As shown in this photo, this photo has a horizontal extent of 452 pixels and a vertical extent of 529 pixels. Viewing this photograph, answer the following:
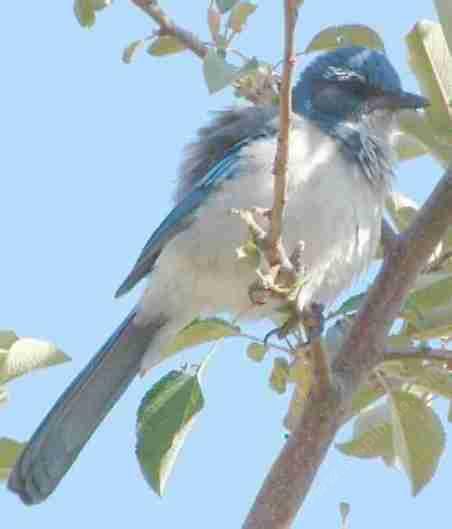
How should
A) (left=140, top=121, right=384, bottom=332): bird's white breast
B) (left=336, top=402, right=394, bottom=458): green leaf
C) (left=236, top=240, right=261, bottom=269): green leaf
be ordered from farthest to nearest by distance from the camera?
(left=140, top=121, right=384, bottom=332): bird's white breast, (left=336, top=402, right=394, bottom=458): green leaf, (left=236, top=240, right=261, bottom=269): green leaf

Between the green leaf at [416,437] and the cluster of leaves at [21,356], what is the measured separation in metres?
0.99

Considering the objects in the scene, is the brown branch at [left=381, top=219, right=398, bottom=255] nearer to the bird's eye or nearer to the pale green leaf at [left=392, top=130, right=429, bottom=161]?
the pale green leaf at [left=392, top=130, right=429, bottom=161]

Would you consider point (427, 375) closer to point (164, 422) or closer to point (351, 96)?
point (164, 422)

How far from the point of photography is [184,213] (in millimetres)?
3922

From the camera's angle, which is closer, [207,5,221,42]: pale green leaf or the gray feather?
[207,5,221,42]: pale green leaf

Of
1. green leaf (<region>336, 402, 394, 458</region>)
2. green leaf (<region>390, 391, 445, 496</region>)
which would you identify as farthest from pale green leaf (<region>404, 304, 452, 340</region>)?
green leaf (<region>336, 402, 394, 458</region>)

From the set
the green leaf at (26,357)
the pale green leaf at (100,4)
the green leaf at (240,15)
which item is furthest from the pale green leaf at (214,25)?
the green leaf at (26,357)

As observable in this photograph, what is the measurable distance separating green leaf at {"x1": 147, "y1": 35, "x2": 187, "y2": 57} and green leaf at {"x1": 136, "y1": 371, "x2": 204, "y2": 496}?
3.98 feet

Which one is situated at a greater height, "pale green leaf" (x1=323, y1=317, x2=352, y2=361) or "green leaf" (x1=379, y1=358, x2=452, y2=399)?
"pale green leaf" (x1=323, y1=317, x2=352, y2=361)

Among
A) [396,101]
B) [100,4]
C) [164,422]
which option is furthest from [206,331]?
[396,101]

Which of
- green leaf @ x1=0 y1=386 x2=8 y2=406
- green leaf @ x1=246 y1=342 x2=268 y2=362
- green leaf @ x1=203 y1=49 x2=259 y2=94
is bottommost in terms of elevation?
green leaf @ x1=246 y1=342 x2=268 y2=362

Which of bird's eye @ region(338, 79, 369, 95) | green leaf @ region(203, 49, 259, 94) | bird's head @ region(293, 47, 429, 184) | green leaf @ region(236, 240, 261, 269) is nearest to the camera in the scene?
green leaf @ region(203, 49, 259, 94)

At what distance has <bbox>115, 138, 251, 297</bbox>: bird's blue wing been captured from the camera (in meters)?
3.90

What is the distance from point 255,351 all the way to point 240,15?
40.7 inches
